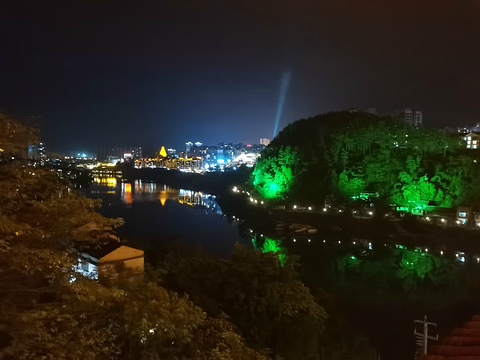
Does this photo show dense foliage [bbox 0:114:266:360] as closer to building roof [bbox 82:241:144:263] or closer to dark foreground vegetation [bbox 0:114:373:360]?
dark foreground vegetation [bbox 0:114:373:360]

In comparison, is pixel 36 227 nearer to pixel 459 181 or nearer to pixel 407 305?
pixel 407 305

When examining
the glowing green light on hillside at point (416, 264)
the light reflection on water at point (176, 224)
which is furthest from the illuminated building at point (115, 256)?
the glowing green light on hillside at point (416, 264)

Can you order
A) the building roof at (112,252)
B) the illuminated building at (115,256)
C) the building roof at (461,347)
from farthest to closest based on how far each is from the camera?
the building roof at (112,252)
the illuminated building at (115,256)
the building roof at (461,347)

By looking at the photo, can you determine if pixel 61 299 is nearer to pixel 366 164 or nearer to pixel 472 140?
pixel 366 164

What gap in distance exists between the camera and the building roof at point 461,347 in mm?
2023

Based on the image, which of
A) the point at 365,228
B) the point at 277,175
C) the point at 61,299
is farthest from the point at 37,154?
the point at 277,175

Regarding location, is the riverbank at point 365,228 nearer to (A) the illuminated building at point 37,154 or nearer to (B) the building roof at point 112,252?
(B) the building roof at point 112,252

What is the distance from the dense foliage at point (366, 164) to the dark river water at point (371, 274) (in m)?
3.40

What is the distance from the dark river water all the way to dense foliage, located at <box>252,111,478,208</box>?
134 inches

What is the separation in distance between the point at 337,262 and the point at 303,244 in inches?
85.9

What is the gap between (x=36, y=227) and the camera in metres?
1.86

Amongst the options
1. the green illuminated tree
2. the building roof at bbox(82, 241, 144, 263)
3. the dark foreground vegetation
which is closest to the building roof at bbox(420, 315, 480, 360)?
the dark foreground vegetation

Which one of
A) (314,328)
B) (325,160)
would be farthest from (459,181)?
(314,328)

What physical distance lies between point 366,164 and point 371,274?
25.8 ft
